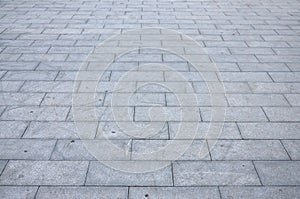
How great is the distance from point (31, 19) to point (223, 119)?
6767 millimetres

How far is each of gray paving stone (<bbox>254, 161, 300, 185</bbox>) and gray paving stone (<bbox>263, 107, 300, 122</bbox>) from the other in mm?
1038

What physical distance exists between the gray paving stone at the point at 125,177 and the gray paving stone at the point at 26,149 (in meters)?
0.75

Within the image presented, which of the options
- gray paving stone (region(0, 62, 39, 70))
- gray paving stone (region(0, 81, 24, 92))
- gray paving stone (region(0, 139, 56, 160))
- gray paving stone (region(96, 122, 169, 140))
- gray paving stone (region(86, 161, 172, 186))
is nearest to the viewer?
gray paving stone (region(86, 161, 172, 186))

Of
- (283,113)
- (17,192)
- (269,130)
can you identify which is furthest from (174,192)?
(283,113)

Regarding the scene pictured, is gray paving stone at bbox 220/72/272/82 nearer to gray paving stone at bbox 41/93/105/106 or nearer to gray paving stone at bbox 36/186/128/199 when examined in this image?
gray paving stone at bbox 41/93/105/106

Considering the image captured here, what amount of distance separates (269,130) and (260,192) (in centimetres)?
134

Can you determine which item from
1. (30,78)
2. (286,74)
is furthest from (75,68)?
(286,74)

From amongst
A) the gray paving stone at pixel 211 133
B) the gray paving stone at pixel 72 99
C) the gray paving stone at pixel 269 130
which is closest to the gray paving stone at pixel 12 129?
the gray paving stone at pixel 72 99

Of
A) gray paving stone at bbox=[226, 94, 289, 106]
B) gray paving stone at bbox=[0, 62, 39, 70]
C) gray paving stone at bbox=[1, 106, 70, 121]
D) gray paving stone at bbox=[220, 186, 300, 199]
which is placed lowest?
gray paving stone at bbox=[0, 62, 39, 70]

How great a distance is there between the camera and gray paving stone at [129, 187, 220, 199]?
3.71 meters

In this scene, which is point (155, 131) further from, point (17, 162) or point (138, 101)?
point (17, 162)

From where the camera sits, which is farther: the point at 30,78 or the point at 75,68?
the point at 75,68

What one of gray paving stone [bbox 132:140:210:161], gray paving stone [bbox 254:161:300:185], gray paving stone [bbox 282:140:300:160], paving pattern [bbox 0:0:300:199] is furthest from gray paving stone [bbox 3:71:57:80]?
gray paving stone [bbox 282:140:300:160]

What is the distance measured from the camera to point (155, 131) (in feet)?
15.7
